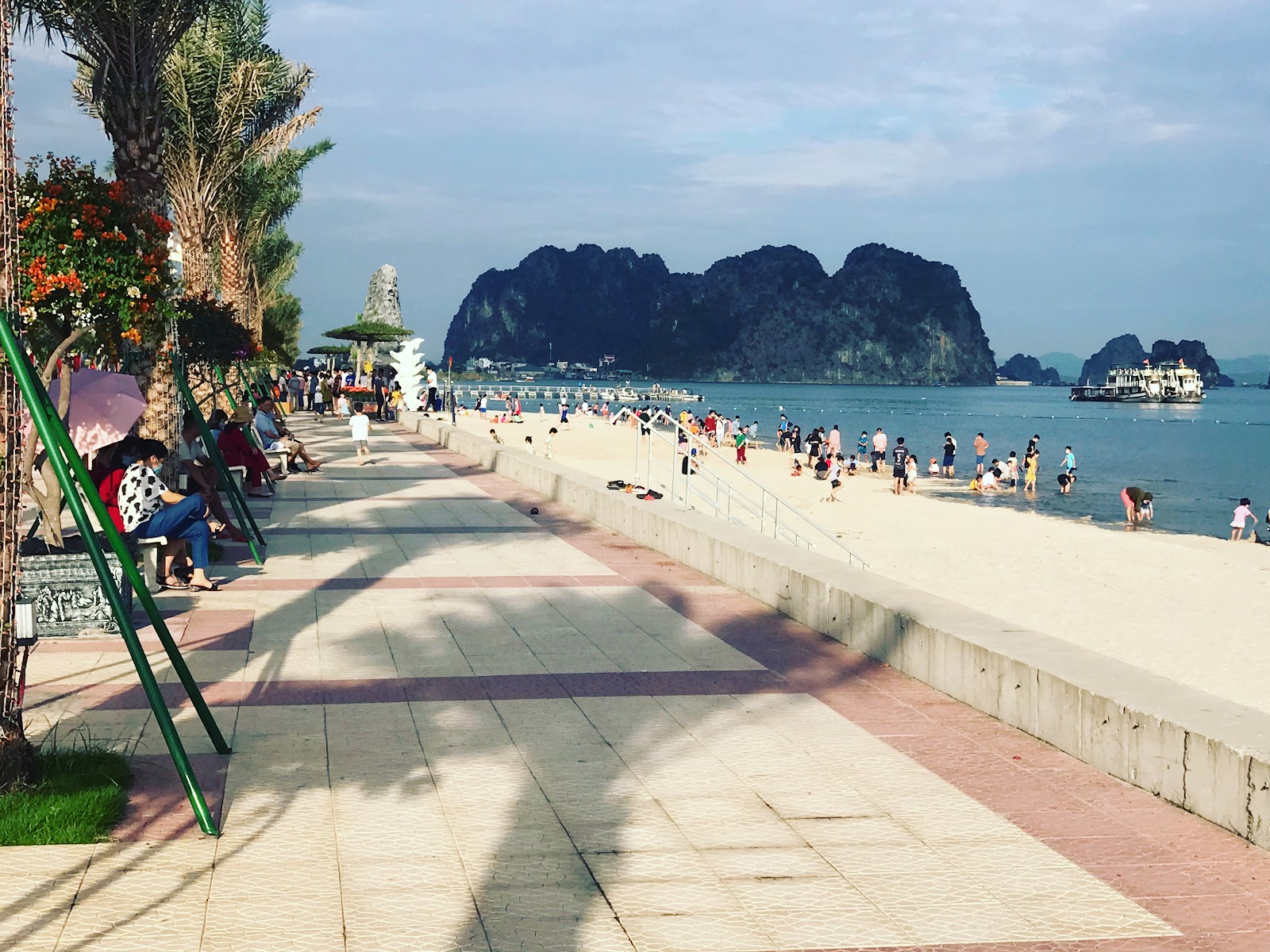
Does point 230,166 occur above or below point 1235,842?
above

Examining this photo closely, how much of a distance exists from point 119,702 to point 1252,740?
15.9 ft

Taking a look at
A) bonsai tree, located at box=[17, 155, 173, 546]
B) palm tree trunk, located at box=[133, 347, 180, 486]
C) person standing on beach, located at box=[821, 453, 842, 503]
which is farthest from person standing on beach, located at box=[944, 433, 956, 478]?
bonsai tree, located at box=[17, 155, 173, 546]

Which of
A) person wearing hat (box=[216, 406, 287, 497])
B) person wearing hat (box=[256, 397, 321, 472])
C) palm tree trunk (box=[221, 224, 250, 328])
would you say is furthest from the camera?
palm tree trunk (box=[221, 224, 250, 328])

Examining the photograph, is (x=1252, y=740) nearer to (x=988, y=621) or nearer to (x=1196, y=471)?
(x=988, y=621)

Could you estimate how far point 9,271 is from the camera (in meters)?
4.47

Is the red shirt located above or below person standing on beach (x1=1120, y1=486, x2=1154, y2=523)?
above

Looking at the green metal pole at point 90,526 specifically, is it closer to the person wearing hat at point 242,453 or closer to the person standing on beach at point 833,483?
the person wearing hat at point 242,453

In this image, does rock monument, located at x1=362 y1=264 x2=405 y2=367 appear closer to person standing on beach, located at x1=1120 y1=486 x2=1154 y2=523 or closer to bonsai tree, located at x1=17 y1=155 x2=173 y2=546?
Answer: person standing on beach, located at x1=1120 y1=486 x2=1154 y2=523

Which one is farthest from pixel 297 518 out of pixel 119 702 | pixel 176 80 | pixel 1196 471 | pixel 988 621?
pixel 1196 471

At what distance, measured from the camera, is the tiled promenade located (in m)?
3.63

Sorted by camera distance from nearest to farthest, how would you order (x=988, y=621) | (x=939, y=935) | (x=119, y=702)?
(x=939, y=935) < (x=119, y=702) < (x=988, y=621)

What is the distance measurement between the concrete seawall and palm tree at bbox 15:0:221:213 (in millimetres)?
7982

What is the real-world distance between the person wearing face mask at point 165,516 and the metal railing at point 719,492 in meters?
4.16

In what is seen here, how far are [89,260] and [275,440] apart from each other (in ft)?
38.4
